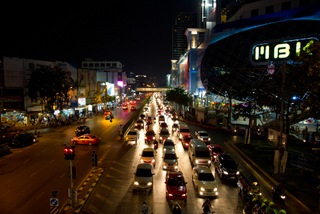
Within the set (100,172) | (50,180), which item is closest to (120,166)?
(100,172)

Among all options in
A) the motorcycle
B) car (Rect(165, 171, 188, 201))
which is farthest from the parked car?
the motorcycle

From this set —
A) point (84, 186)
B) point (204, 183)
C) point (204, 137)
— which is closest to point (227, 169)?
point (204, 183)

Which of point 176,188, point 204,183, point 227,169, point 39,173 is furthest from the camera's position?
point 39,173

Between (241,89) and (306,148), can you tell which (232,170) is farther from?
(241,89)

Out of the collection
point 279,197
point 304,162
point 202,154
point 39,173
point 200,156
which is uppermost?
point 304,162

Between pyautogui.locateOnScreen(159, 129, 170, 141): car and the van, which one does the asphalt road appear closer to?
pyautogui.locateOnScreen(159, 129, 170, 141): car

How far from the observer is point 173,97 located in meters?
66.3

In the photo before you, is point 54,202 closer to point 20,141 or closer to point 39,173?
point 39,173

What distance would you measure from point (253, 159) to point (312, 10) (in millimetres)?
46560

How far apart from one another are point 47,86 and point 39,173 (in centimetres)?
2578

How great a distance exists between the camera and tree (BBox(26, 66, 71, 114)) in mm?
36750

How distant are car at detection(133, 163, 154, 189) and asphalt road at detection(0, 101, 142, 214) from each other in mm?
3919

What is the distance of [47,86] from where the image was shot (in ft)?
125

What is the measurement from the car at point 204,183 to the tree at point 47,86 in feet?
108
